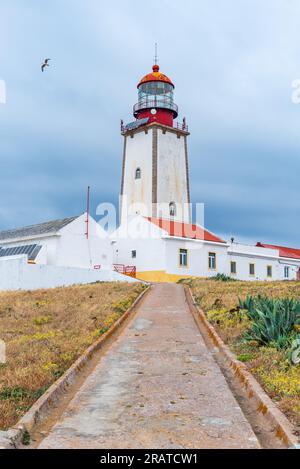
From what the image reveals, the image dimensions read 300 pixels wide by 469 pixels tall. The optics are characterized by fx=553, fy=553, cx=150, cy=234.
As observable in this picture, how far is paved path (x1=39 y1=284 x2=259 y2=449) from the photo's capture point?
222 inches

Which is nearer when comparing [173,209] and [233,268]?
[173,209]

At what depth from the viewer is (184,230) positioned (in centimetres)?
3828

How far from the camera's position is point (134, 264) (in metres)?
36.8

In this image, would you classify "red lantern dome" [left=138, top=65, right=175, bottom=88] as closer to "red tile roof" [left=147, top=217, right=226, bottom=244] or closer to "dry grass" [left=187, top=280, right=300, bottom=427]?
"red tile roof" [left=147, top=217, right=226, bottom=244]

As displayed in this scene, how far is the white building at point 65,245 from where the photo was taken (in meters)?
31.9

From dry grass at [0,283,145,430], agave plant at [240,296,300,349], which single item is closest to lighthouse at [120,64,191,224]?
dry grass at [0,283,145,430]

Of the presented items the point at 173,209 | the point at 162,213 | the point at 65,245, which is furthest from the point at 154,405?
the point at 173,209

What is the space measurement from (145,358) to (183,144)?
111ft

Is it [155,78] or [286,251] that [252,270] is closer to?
[286,251]

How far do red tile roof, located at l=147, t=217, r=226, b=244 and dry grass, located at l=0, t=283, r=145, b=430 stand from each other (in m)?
13.2

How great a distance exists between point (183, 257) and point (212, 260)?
317cm

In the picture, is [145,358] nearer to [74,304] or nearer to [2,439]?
[2,439]

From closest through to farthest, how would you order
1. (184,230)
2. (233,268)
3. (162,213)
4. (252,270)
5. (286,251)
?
(184,230) < (162,213) < (233,268) < (252,270) < (286,251)

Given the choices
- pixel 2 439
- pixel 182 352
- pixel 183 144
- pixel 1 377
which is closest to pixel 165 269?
pixel 183 144
